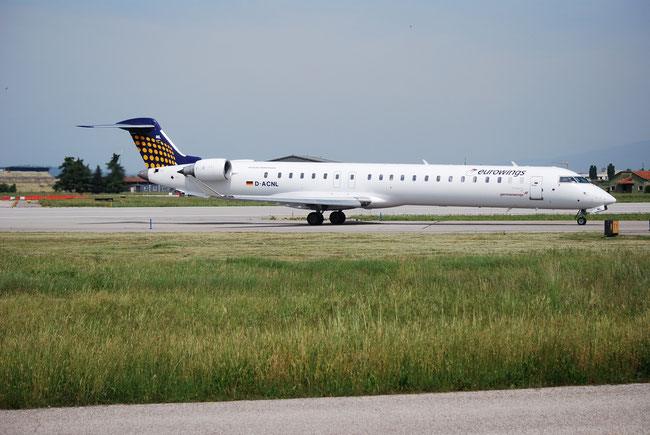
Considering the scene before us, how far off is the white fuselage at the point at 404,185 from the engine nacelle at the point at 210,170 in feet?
1.09

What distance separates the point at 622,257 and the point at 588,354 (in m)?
9.97

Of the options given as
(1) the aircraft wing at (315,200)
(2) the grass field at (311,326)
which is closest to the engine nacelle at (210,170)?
(1) the aircraft wing at (315,200)

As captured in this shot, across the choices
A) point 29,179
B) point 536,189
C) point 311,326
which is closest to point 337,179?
point 536,189

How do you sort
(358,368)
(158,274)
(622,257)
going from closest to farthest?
(358,368), (158,274), (622,257)

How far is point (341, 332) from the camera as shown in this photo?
9.53 meters

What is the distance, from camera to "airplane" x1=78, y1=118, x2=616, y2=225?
33.6 meters

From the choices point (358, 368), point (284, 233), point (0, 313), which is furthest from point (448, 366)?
point (284, 233)

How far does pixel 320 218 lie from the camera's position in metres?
36.2

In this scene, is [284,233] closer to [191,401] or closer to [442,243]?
[442,243]

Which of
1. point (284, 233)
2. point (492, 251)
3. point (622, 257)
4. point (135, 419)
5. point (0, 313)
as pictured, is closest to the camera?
point (135, 419)

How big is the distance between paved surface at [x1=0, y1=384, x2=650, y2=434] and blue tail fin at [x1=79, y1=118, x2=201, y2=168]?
33.7 m

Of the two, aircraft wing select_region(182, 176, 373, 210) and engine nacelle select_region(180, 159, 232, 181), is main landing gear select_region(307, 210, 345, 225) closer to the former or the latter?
aircraft wing select_region(182, 176, 373, 210)

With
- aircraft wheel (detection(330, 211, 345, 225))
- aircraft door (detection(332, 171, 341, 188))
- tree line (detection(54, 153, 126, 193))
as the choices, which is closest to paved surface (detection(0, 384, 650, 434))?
aircraft door (detection(332, 171, 341, 188))

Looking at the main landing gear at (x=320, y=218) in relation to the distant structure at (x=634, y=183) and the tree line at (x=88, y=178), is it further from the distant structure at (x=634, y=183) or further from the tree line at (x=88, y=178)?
the distant structure at (x=634, y=183)
